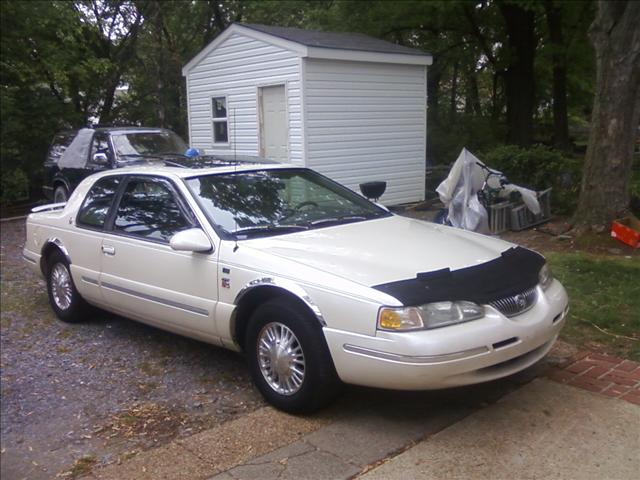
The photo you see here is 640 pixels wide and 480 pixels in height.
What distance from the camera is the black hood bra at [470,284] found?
151 inches

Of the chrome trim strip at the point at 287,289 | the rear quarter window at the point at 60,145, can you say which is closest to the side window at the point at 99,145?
the rear quarter window at the point at 60,145

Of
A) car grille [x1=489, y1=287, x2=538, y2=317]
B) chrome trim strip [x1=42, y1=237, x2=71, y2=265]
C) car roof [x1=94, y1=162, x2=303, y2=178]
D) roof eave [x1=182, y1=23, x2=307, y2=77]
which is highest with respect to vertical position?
roof eave [x1=182, y1=23, x2=307, y2=77]

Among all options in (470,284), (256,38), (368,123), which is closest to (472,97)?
(368,123)

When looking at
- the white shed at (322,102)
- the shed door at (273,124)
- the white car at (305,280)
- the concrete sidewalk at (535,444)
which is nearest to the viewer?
the concrete sidewalk at (535,444)

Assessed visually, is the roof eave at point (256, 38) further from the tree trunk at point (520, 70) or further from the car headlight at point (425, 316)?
the car headlight at point (425, 316)

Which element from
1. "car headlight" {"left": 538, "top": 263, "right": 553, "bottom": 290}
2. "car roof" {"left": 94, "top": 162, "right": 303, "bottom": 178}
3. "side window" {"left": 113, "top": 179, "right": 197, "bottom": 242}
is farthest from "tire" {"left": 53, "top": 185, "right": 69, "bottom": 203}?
"car headlight" {"left": 538, "top": 263, "right": 553, "bottom": 290}

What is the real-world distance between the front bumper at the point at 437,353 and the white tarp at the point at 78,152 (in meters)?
9.55

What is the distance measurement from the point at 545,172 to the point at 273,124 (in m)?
5.27

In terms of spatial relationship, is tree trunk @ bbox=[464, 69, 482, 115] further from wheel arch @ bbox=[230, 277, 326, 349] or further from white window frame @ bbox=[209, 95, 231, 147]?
wheel arch @ bbox=[230, 277, 326, 349]

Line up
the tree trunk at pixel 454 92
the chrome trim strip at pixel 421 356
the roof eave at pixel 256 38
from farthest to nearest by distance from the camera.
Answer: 1. the tree trunk at pixel 454 92
2. the roof eave at pixel 256 38
3. the chrome trim strip at pixel 421 356

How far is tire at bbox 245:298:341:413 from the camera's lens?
4.05m

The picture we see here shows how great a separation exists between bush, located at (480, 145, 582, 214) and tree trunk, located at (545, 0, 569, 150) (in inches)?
275

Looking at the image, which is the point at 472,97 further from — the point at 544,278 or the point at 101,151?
the point at 544,278

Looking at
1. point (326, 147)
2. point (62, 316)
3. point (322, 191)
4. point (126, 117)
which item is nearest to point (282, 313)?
point (322, 191)
